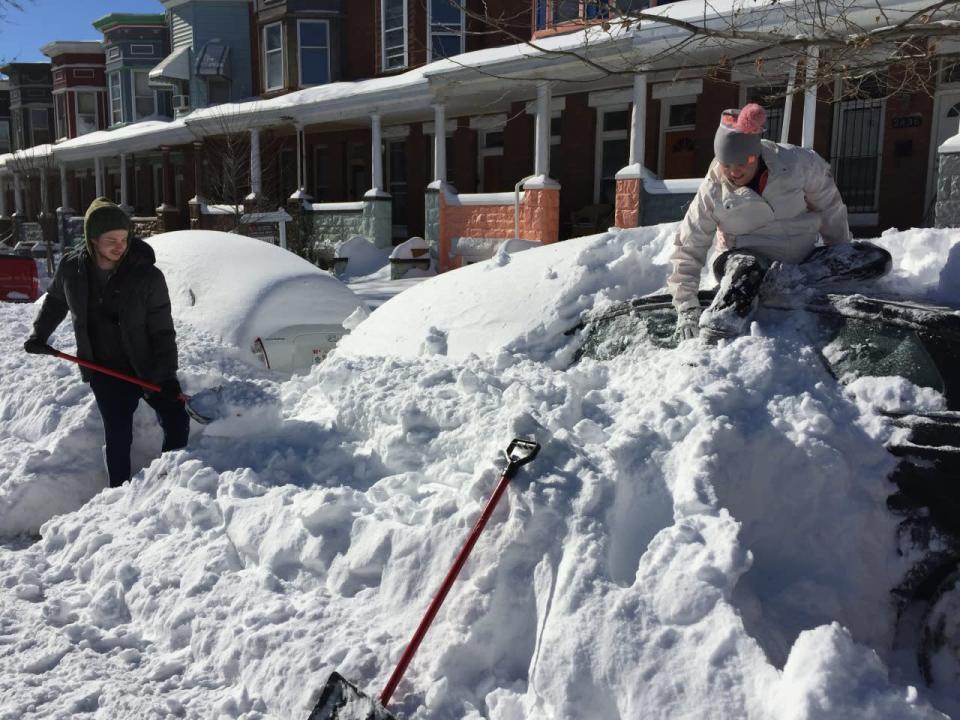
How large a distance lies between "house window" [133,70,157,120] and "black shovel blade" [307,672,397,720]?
29.3 meters

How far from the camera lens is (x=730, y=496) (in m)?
2.90

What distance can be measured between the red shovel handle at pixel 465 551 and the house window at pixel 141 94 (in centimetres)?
2890

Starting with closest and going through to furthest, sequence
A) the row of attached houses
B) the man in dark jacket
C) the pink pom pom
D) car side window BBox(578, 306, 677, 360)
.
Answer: the pink pom pom, car side window BBox(578, 306, 677, 360), the man in dark jacket, the row of attached houses

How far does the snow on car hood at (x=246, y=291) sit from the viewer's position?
23.8 feet

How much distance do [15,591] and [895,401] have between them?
3.68 metres

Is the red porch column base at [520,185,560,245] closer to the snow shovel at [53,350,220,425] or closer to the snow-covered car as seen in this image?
the snow shovel at [53,350,220,425]

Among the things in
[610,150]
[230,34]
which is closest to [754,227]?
[610,150]

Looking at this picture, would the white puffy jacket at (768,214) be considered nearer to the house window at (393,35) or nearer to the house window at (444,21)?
the house window at (444,21)

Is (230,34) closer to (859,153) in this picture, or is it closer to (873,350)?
(859,153)

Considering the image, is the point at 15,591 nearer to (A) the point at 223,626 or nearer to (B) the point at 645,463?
(A) the point at 223,626

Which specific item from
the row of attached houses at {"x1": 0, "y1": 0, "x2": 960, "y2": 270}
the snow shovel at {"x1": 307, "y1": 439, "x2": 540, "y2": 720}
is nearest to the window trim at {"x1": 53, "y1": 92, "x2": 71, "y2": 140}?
the row of attached houses at {"x1": 0, "y1": 0, "x2": 960, "y2": 270}

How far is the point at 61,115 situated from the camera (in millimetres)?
31781

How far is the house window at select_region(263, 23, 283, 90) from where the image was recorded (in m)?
21.6

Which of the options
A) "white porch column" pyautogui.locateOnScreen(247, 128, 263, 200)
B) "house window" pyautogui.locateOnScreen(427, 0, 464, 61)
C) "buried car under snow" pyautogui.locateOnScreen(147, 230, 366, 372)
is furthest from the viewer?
"white porch column" pyautogui.locateOnScreen(247, 128, 263, 200)
